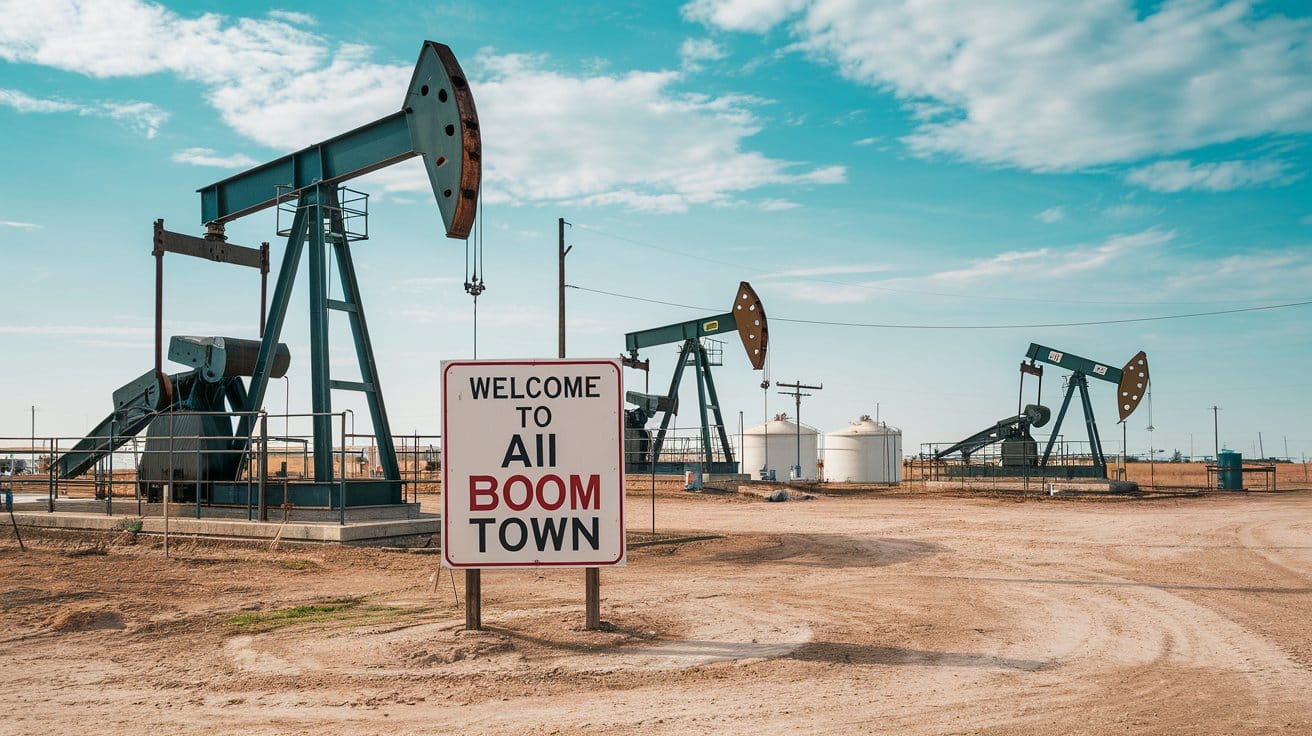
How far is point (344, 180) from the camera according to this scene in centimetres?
1374

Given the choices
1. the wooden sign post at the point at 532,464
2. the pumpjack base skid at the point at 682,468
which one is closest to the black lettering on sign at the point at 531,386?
the wooden sign post at the point at 532,464

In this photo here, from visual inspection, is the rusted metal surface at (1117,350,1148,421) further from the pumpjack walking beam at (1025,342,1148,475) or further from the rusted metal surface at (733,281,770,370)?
the rusted metal surface at (733,281,770,370)

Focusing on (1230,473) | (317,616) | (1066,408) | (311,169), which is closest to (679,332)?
(1066,408)

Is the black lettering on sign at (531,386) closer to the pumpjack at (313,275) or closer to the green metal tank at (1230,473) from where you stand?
the pumpjack at (313,275)

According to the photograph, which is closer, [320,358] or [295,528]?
[295,528]

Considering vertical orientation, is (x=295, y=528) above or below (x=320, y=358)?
below

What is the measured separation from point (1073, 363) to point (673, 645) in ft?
94.0

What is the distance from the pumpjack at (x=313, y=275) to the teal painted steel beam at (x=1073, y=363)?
2436cm

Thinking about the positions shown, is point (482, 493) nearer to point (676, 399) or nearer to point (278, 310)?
point (278, 310)

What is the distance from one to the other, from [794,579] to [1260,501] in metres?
20.1

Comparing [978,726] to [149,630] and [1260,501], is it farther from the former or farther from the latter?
[1260,501]

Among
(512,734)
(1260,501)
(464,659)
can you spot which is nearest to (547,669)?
(464,659)

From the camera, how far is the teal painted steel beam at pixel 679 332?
33.5 metres

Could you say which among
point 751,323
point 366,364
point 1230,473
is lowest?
point 1230,473
